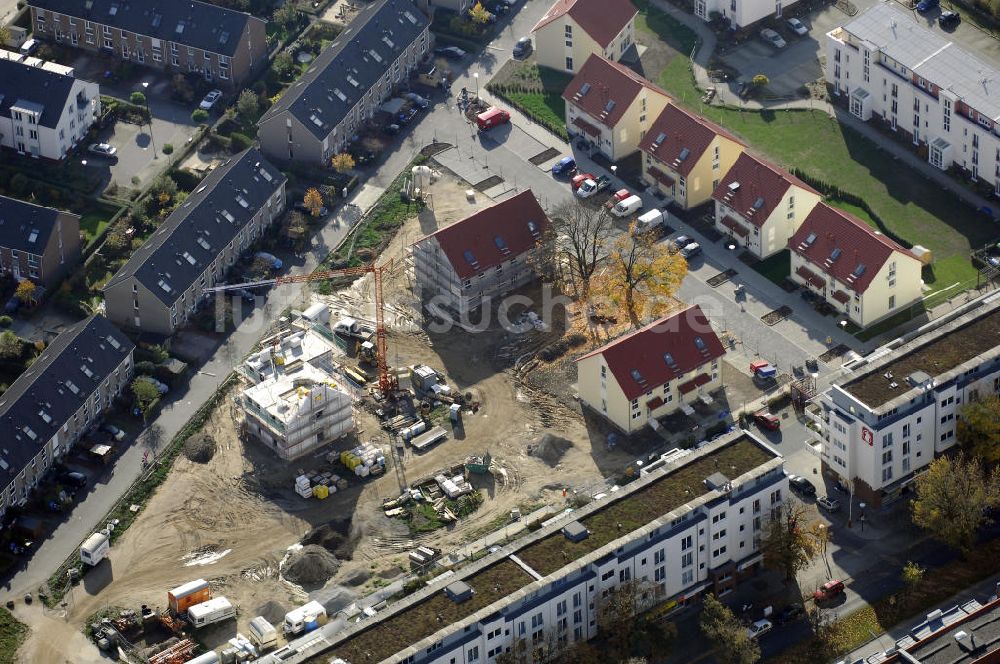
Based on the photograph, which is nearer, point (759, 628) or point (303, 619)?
point (759, 628)

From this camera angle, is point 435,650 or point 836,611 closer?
point 435,650

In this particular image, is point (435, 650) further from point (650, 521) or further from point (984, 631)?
point (984, 631)

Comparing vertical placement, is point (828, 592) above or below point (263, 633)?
below

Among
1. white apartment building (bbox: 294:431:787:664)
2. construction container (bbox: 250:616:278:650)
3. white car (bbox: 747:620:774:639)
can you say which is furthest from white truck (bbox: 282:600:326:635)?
white car (bbox: 747:620:774:639)

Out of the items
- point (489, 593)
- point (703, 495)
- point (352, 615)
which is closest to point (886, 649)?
point (703, 495)

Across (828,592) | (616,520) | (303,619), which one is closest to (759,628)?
(828,592)

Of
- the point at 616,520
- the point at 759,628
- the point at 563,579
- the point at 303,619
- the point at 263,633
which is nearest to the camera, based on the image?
the point at 563,579

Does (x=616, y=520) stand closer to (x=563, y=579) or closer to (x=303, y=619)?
(x=563, y=579)
